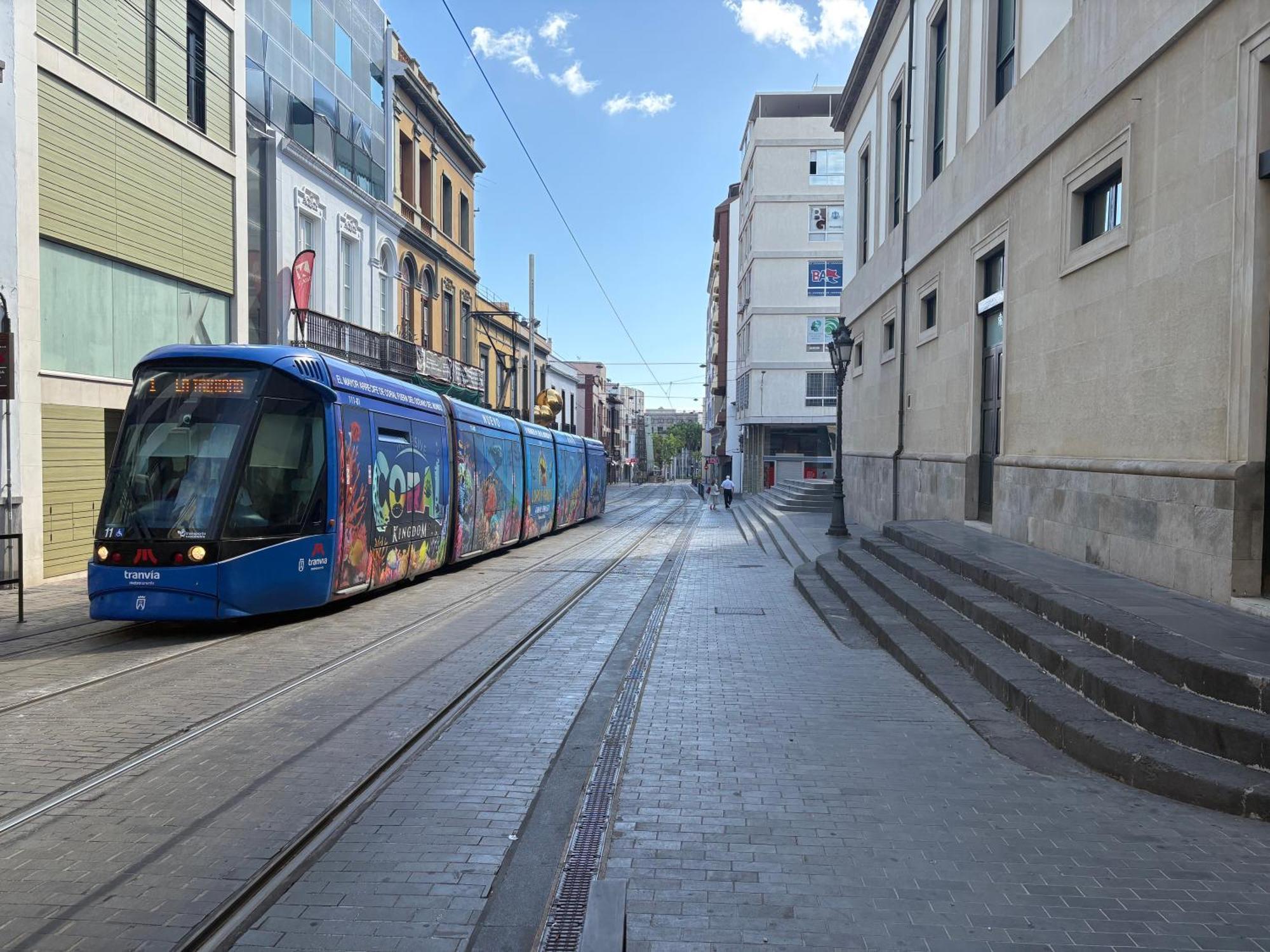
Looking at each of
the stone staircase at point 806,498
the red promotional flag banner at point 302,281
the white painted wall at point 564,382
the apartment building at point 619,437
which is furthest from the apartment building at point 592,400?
the red promotional flag banner at point 302,281

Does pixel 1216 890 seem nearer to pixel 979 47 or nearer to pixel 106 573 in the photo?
pixel 106 573

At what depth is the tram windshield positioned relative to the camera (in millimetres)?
9062

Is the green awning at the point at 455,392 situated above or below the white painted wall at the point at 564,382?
below

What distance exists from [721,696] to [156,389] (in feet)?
21.6

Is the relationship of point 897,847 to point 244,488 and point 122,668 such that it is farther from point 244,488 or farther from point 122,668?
point 244,488

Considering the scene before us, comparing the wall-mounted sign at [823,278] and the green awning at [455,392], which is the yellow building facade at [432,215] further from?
the wall-mounted sign at [823,278]

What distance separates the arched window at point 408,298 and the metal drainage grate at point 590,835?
22.4m

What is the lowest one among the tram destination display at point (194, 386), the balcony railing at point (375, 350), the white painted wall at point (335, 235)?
the tram destination display at point (194, 386)

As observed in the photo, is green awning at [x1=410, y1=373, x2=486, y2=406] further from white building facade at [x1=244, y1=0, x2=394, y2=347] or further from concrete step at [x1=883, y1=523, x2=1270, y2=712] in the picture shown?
concrete step at [x1=883, y1=523, x2=1270, y2=712]

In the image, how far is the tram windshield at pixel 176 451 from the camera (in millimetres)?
9062

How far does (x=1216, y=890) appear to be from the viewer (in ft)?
12.3

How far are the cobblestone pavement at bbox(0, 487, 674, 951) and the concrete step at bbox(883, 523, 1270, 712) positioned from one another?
4772 mm

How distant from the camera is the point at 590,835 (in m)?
4.46

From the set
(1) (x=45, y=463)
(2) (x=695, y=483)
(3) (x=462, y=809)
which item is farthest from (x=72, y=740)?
(2) (x=695, y=483)
